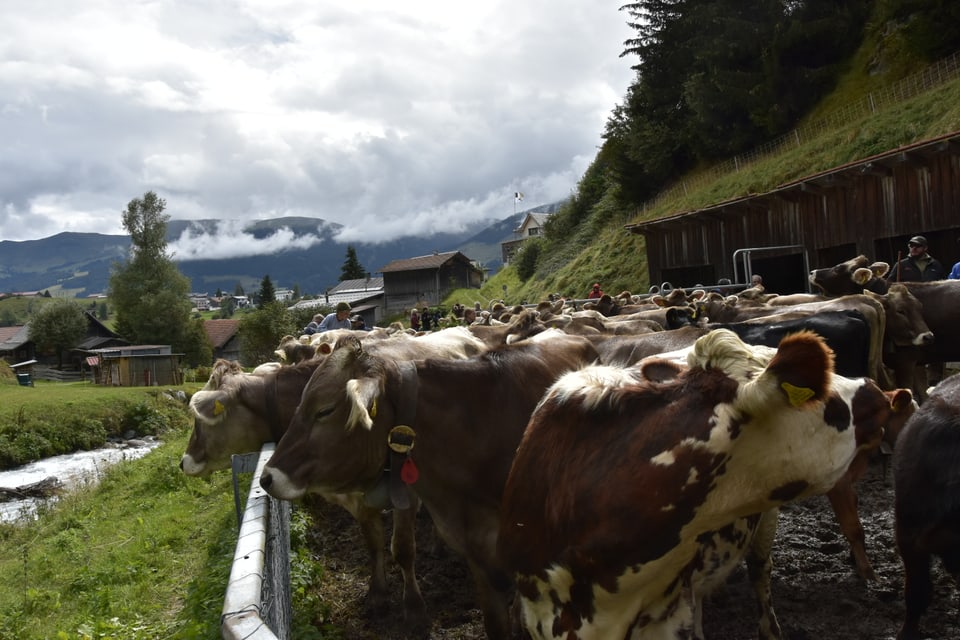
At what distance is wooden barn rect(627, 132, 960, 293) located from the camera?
16.3m

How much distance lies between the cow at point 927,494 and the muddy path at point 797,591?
0.58 metres

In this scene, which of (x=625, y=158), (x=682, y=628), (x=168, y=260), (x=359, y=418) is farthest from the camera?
(x=168, y=260)

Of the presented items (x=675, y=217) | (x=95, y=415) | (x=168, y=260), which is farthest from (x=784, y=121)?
(x=168, y=260)

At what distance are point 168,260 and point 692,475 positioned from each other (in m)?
74.7

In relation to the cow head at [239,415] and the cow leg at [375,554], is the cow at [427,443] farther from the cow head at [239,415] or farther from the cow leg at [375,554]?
the cow head at [239,415]

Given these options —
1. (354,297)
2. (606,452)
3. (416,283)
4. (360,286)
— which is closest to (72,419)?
(606,452)

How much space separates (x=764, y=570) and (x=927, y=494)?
3.40 ft

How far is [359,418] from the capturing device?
148 inches

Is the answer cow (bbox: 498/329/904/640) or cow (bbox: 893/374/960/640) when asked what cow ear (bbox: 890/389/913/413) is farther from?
cow (bbox: 498/329/904/640)

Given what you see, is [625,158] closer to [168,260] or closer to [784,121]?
[784,121]

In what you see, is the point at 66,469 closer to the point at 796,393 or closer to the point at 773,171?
the point at 796,393

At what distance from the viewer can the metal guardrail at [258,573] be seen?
2301mm

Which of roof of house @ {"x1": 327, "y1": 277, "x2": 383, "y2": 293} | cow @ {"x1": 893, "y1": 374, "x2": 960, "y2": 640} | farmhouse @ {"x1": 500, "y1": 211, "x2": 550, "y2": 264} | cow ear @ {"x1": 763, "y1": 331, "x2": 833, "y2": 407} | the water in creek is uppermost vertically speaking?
farmhouse @ {"x1": 500, "y1": 211, "x2": 550, "y2": 264}

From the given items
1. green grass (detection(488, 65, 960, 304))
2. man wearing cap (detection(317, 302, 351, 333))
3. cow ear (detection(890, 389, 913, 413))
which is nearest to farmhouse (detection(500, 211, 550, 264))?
green grass (detection(488, 65, 960, 304))
